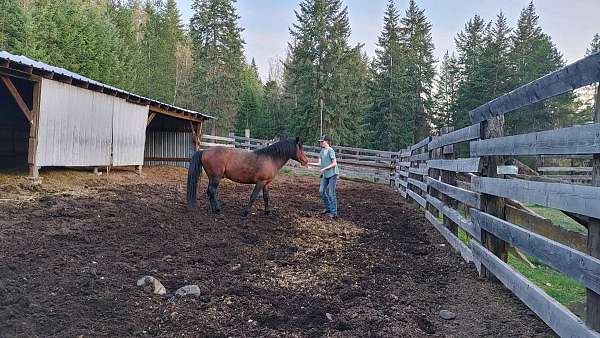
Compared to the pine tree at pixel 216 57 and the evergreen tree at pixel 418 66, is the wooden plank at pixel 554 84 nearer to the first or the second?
the evergreen tree at pixel 418 66

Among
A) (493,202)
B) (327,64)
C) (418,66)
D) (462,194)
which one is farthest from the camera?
(418,66)

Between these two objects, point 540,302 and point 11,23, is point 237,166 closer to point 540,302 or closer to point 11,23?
point 540,302

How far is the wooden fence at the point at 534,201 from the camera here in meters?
2.08

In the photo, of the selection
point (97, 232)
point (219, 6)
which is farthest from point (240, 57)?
point (97, 232)

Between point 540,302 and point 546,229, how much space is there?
855 mm

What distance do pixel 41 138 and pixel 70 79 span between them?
5.42 feet

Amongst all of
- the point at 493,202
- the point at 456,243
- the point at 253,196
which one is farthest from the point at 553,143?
the point at 253,196

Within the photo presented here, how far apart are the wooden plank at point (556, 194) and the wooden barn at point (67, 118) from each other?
9.49m

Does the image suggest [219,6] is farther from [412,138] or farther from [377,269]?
[377,269]

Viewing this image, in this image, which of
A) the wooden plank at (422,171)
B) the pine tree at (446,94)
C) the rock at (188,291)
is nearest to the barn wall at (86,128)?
the rock at (188,291)

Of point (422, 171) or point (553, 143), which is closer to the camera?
point (553, 143)

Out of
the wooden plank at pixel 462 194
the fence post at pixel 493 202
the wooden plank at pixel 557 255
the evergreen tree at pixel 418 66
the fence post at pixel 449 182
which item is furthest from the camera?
the evergreen tree at pixel 418 66

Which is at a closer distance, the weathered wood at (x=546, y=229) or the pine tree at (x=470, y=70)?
the weathered wood at (x=546, y=229)

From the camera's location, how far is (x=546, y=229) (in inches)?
128
